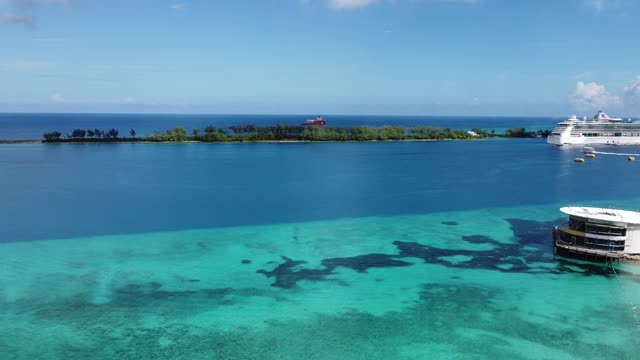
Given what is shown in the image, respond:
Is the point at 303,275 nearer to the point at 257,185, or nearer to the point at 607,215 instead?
the point at 607,215

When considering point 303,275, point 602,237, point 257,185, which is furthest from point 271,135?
point 602,237

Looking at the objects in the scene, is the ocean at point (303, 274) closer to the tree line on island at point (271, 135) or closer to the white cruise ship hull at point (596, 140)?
the tree line on island at point (271, 135)

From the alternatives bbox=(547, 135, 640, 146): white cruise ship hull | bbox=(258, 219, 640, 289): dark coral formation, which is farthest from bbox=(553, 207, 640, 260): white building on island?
bbox=(547, 135, 640, 146): white cruise ship hull

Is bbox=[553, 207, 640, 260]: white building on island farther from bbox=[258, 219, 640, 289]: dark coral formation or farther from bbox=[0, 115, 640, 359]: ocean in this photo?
bbox=[0, 115, 640, 359]: ocean

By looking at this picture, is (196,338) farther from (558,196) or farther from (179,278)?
(558,196)

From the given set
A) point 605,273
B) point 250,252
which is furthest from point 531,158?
point 250,252
